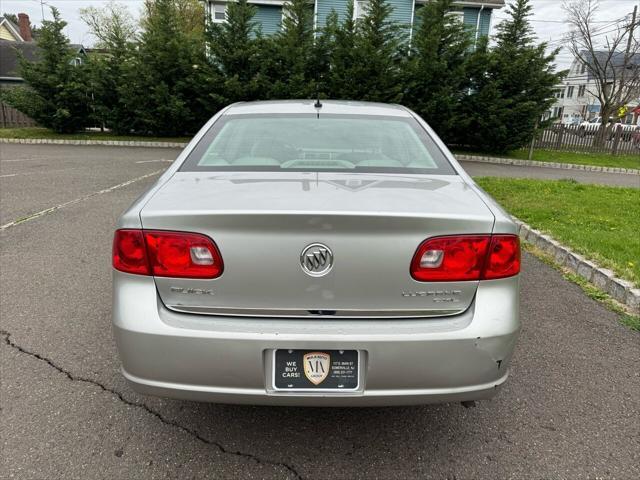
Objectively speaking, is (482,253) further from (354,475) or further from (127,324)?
(127,324)

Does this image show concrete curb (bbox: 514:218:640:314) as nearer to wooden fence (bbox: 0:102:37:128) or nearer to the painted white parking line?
the painted white parking line

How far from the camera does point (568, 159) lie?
1712 centimetres

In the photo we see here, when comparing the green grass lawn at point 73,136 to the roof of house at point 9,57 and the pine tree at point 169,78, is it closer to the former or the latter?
the pine tree at point 169,78

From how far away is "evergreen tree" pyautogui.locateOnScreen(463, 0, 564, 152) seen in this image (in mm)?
15656

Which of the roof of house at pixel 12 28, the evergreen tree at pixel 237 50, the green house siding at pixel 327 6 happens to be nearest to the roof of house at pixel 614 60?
the green house siding at pixel 327 6

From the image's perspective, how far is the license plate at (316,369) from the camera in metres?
1.77

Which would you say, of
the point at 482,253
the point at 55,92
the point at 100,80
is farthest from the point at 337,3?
the point at 482,253

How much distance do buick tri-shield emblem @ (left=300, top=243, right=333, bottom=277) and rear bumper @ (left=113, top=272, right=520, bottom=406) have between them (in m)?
0.20

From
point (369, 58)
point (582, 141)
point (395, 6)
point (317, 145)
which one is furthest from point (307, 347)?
point (395, 6)

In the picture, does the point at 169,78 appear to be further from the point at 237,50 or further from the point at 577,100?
the point at 577,100

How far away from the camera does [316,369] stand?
1782 mm

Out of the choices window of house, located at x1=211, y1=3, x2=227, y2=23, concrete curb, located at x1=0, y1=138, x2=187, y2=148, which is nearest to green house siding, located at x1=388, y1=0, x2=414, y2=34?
window of house, located at x1=211, y1=3, x2=227, y2=23

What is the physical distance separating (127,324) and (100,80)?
18416mm

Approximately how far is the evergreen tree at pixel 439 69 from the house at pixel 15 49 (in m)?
12.5
